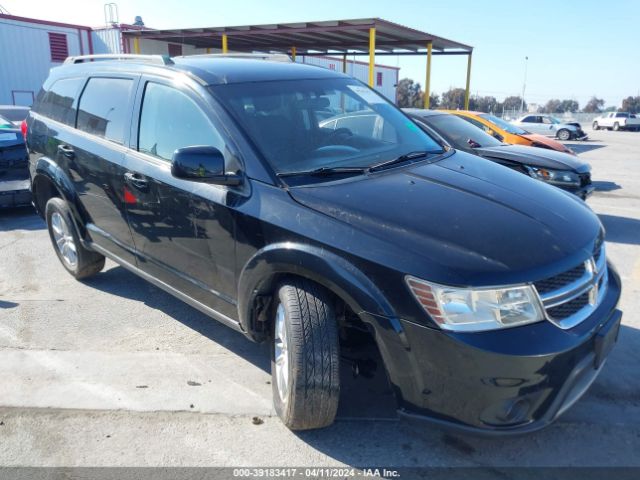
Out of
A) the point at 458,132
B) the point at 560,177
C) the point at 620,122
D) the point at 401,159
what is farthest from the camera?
the point at 620,122

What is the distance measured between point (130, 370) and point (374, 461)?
5.87 feet

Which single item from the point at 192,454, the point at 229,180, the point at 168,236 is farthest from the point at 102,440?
the point at 229,180

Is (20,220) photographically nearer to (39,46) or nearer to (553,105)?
(39,46)

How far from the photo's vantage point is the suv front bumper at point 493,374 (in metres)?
2.22

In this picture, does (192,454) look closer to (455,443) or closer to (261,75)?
(455,443)

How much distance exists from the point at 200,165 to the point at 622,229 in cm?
655

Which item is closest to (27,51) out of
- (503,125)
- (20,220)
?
(20,220)

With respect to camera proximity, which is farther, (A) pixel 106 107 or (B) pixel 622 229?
(B) pixel 622 229

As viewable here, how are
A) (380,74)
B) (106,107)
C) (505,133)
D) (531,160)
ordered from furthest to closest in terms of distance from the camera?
1. (380,74)
2. (505,133)
3. (531,160)
4. (106,107)

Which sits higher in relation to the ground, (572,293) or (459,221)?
(459,221)

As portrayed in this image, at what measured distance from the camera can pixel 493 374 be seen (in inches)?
87.5

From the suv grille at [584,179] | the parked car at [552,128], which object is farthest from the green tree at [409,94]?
the suv grille at [584,179]

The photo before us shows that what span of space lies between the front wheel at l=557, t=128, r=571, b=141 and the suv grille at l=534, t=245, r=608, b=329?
29763mm

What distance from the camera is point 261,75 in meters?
3.59
